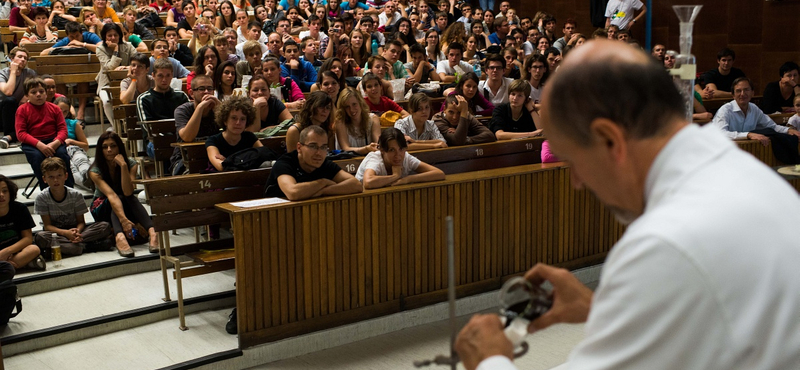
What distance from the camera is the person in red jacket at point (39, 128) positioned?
6688 millimetres

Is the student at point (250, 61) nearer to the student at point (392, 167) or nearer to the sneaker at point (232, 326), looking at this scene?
the student at point (392, 167)

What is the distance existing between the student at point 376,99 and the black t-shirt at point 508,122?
764 millimetres

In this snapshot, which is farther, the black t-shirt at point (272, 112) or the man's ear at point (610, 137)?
the black t-shirt at point (272, 112)

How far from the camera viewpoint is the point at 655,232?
0.87 m

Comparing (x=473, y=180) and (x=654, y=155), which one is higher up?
(x=654, y=155)

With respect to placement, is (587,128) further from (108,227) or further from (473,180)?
(108,227)

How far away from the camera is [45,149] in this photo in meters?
6.66

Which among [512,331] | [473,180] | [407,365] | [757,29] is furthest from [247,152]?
[757,29]

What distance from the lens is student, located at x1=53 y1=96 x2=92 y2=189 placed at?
679 cm

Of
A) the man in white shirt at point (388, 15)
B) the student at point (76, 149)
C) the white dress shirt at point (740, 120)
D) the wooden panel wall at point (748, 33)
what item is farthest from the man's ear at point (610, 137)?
the man in white shirt at point (388, 15)

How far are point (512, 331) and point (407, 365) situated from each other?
→ 331 cm

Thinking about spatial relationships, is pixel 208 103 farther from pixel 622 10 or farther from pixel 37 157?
pixel 622 10

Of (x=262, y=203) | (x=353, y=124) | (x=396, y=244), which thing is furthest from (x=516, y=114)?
(x=262, y=203)

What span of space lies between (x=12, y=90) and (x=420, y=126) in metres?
4.34
